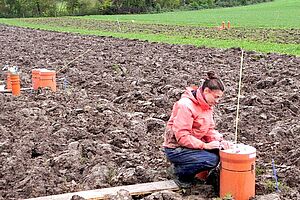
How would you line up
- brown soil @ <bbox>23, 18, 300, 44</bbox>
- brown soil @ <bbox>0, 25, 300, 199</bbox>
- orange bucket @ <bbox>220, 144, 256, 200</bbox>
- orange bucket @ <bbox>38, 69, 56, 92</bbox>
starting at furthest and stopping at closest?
brown soil @ <bbox>23, 18, 300, 44</bbox>, orange bucket @ <bbox>38, 69, 56, 92</bbox>, brown soil @ <bbox>0, 25, 300, 199</bbox>, orange bucket @ <bbox>220, 144, 256, 200</bbox>

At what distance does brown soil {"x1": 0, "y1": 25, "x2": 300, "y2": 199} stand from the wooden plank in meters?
0.24

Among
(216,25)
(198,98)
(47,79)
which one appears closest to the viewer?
(198,98)

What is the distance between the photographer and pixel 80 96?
11.1 meters

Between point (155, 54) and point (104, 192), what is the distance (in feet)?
42.1

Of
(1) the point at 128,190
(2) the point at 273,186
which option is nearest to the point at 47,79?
(1) the point at 128,190

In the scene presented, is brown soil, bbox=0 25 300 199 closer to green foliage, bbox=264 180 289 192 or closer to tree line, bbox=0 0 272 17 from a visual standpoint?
green foliage, bbox=264 180 289 192

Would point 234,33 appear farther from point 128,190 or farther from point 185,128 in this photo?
point 128,190

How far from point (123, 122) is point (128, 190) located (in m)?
3.01

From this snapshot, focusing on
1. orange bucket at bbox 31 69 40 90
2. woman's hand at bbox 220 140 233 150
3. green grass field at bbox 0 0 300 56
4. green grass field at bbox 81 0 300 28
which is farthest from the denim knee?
green grass field at bbox 81 0 300 28

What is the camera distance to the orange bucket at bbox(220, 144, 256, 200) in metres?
5.44

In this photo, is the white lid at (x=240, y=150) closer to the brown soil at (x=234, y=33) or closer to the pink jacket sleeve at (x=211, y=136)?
the pink jacket sleeve at (x=211, y=136)

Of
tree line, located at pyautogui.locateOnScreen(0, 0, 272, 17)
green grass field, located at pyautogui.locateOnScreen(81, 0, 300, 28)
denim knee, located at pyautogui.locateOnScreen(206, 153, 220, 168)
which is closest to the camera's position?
denim knee, located at pyautogui.locateOnScreen(206, 153, 220, 168)

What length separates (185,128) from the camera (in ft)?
18.8

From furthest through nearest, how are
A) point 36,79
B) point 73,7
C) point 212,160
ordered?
A: point 73,7
point 36,79
point 212,160
